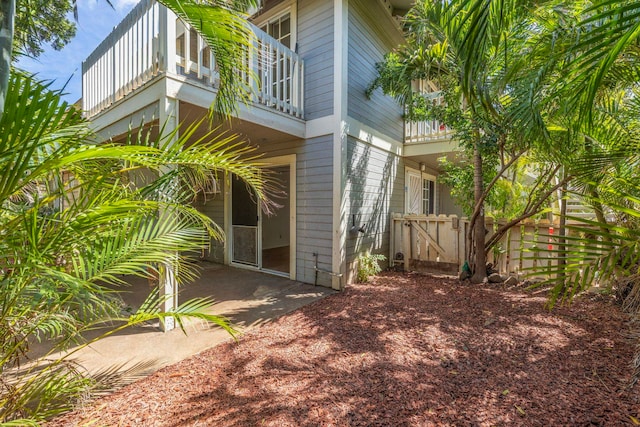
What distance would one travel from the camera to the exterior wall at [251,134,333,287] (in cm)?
477

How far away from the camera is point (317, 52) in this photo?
4.87m

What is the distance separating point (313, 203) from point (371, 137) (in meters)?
1.80

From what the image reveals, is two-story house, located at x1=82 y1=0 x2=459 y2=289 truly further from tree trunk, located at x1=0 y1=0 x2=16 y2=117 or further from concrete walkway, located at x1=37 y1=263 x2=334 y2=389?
tree trunk, located at x1=0 y1=0 x2=16 y2=117

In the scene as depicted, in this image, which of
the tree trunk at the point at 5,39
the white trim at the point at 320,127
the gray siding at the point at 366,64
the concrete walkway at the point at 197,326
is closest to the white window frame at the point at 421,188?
the gray siding at the point at 366,64

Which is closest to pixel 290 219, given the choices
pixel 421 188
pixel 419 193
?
pixel 419 193

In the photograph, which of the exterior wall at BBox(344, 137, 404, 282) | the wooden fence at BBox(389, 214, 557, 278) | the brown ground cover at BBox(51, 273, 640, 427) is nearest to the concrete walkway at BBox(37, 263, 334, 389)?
the brown ground cover at BBox(51, 273, 640, 427)

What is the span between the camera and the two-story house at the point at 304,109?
3.54m

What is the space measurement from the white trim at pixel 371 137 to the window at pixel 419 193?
97 cm

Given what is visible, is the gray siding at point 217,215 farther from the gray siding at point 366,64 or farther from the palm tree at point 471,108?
the palm tree at point 471,108

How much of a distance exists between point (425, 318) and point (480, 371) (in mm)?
1099

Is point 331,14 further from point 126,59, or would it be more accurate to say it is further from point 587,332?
point 587,332

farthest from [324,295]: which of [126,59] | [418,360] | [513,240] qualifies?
[126,59]

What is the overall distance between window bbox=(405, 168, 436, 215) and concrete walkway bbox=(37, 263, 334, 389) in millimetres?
3897

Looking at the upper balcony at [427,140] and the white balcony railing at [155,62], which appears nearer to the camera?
the white balcony railing at [155,62]
